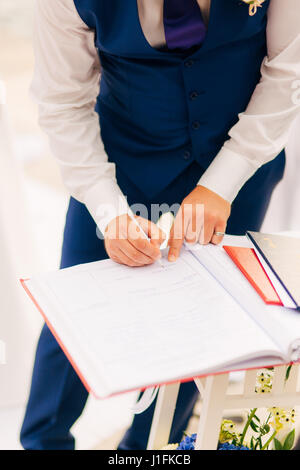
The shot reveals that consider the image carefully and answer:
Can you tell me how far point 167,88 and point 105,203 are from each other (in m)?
0.26

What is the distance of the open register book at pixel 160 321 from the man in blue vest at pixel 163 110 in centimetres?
7

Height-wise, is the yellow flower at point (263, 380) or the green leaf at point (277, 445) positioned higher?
the yellow flower at point (263, 380)

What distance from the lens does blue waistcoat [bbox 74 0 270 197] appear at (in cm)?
95

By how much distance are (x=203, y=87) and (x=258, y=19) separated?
155mm

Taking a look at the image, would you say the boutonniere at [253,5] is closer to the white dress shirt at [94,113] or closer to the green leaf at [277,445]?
the white dress shirt at [94,113]

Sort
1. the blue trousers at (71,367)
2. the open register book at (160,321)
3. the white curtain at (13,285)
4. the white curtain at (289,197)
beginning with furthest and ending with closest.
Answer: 1. the white curtain at (13,285)
2. the white curtain at (289,197)
3. the blue trousers at (71,367)
4. the open register book at (160,321)

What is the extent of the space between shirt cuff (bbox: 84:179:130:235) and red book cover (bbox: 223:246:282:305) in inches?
9.3

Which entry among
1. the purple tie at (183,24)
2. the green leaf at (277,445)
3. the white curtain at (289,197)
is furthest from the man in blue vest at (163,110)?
the green leaf at (277,445)

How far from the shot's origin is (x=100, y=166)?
109 cm

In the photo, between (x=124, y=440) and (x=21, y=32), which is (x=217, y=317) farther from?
(x=21, y=32)

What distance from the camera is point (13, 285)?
157 cm

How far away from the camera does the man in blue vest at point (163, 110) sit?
37.8 inches

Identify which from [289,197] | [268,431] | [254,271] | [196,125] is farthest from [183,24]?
[268,431]


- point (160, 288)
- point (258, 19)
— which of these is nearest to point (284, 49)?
point (258, 19)
